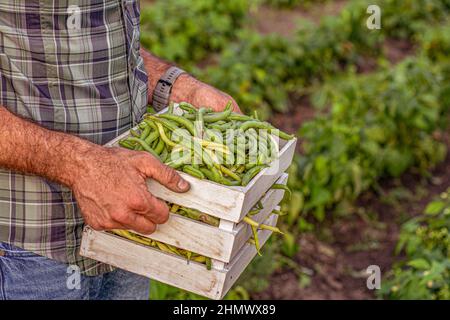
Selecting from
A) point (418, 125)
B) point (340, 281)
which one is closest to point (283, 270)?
point (340, 281)

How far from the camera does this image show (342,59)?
851 centimetres

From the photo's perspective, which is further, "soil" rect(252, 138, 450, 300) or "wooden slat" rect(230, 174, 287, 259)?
"soil" rect(252, 138, 450, 300)

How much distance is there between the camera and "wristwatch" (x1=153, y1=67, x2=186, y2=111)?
10.5 feet

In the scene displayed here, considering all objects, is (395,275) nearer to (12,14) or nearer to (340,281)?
(340,281)

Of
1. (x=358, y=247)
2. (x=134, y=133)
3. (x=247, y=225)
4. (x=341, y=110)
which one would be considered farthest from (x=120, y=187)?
(x=341, y=110)

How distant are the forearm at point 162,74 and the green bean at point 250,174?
0.68m

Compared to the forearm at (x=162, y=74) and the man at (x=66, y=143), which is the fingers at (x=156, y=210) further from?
the forearm at (x=162, y=74)

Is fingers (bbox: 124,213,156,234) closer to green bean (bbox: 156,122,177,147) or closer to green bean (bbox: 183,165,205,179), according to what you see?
green bean (bbox: 183,165,205,179)

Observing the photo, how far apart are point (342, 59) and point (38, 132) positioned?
254 inches

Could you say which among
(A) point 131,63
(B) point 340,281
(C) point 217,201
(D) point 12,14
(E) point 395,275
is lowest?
(B) point 340,281

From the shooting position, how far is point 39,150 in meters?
2.50

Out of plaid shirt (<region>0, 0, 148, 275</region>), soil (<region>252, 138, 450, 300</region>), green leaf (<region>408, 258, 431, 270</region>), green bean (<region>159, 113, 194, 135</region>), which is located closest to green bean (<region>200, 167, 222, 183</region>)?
green bean (<region>159, 113, 194, 135</region>)

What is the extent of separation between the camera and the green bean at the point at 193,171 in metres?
2.50

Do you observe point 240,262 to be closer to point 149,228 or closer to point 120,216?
point 149,228
